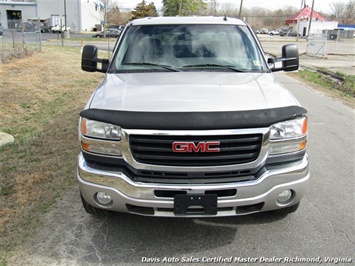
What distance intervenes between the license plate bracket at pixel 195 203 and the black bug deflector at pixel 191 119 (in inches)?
21.3

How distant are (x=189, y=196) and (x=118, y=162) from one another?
0.63m

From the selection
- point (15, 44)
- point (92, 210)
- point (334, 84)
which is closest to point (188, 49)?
point (92, 210)

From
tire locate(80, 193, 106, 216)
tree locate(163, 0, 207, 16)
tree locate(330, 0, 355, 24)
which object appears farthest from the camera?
tree locate(330, 0, 355, 24)

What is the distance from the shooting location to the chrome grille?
2755 mm

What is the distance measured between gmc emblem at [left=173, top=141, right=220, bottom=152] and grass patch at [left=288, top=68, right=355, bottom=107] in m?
8.23

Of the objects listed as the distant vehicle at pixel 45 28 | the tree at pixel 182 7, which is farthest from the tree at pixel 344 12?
the distant vehicle at pixel 45 28

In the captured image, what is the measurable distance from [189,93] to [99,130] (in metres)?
0.84

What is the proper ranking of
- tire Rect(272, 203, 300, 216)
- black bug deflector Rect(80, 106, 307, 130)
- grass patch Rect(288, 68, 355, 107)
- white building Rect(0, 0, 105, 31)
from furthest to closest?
white building Rect(0, 0, 105, 31) → grass patch Rect(288, 68, 355, 107) → tire Rect(272, 203, 300, 216) → black bug deflector Rect(80, 106, 307, 130)

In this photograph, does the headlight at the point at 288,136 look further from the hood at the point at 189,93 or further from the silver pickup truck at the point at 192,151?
the hood at the point at 189,93

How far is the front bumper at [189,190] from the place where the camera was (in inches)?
110

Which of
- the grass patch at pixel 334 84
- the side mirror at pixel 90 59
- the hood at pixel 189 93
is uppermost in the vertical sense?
the side mirror at pixel 90 59

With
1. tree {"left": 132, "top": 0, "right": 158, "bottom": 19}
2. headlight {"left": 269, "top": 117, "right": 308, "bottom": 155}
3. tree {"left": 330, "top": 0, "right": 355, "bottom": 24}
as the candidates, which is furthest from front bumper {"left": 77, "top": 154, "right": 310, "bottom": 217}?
tree {"left": 330, "top": 0, "right": 355, "bottom": 24}

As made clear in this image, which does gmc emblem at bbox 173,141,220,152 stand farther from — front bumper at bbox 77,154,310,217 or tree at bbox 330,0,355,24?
tree at bbox 330,0,355,24

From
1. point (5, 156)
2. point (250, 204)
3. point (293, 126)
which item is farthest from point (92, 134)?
point (5, 156)
